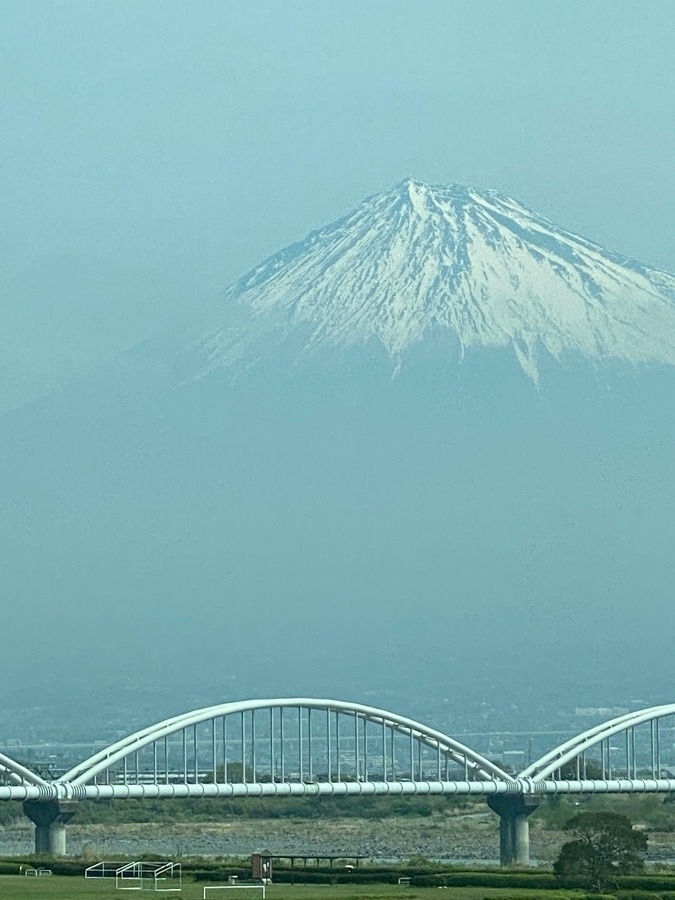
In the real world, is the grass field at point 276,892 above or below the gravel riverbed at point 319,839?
above

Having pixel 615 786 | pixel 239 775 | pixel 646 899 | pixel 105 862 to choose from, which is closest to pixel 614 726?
pixel 615 786

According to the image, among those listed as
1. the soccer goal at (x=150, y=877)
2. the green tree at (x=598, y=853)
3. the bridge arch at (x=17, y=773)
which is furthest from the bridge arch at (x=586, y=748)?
the soccer goal at (x=150, y=877)

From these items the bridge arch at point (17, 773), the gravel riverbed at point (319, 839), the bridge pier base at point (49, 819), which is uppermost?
the bridge arch at point (17, 773)

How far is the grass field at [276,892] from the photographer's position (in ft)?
214

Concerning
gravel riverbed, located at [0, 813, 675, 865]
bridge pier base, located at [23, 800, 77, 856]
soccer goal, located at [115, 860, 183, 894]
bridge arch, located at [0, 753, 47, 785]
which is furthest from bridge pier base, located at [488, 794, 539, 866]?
soccer goal, located at [115, 860, 183, 894]

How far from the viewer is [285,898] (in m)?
65.7

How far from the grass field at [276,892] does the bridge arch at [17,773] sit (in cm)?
2574

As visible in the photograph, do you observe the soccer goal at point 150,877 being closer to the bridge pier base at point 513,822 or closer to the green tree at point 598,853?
the green tree at point 598,853

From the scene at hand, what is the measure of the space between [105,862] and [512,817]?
35.3 metres

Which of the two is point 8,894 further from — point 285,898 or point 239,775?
point 239,775

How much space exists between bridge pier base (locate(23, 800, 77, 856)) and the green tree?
2720 cm

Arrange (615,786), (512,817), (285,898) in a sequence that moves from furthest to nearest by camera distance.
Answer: (615,786) < (512,817) < (285,898)

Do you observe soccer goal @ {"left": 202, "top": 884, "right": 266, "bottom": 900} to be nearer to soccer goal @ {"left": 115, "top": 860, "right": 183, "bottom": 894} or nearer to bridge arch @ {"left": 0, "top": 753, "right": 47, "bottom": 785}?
soccer goal @ {"left": 115, "top": 860, "right": 183, "bottom": 894}

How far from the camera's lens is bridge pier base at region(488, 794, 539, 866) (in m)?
107
